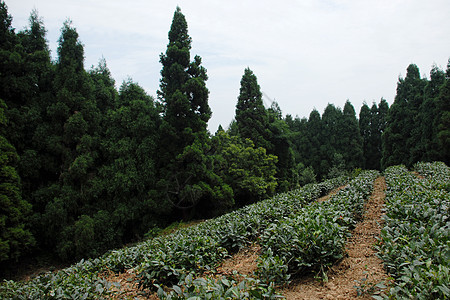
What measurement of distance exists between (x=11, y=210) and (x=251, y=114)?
16.7 metres

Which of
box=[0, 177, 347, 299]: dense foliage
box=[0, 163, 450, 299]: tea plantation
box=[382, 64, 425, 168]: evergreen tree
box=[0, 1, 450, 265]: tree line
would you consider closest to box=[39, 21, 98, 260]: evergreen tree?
box=[0, 1, 450, 265]: tree line

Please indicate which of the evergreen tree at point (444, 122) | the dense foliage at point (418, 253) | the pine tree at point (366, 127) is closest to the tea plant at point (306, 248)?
the dense foliage at point (418, 253)

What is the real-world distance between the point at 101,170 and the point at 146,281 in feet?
37.8

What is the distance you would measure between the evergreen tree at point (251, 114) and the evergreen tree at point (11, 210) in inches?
583

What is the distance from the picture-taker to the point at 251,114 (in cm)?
2180

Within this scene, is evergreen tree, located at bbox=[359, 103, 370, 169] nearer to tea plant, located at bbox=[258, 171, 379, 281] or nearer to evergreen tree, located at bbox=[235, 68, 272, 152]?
evergreen tree, located at bbox=[235, 68, 272, 152]

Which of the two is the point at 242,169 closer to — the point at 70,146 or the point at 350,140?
the point at 70,146

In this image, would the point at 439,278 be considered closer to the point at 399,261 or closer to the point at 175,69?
the point at 399,261

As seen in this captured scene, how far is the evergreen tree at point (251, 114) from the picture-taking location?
21219 mm

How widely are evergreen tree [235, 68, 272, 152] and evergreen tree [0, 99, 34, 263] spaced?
1482 centimetres

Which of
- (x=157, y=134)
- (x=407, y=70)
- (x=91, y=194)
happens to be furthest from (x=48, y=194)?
(x=407, y=70)

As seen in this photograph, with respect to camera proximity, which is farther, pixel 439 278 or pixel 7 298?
pixel 7 298

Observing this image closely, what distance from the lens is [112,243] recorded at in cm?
1221

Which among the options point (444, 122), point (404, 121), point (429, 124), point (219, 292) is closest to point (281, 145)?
point (444, 122)
